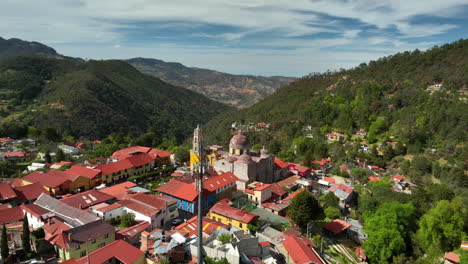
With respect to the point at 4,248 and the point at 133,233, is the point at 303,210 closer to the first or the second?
the point at 133,233

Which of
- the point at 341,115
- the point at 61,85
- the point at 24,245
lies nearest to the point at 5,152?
the point at 24,245

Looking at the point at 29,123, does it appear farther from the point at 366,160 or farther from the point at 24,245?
the point at 366,160

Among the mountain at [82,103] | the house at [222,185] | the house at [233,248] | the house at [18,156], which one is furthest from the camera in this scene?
the mountain at [82,103]

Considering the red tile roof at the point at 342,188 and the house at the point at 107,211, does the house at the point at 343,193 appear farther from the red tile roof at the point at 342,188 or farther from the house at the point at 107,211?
the house at the point at 107,211

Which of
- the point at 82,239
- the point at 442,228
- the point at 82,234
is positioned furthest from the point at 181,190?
the point at 442,228

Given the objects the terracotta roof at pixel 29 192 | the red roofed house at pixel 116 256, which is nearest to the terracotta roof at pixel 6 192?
the terracotta roof at pixel 29 192
